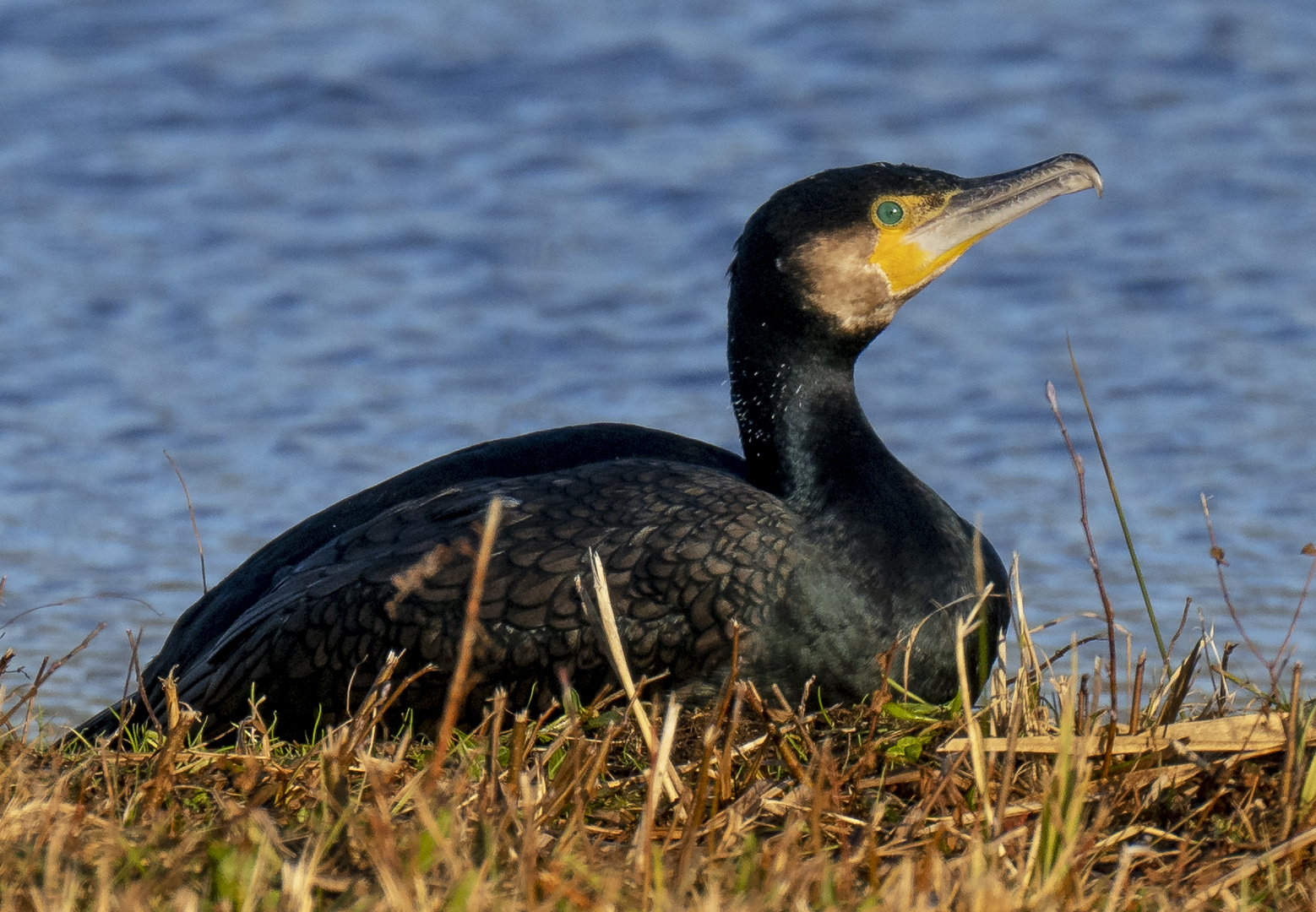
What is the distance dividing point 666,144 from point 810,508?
4537 mm

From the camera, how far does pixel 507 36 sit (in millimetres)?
9164

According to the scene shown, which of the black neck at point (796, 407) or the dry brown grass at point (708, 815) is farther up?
the black neck at point (796, 407)

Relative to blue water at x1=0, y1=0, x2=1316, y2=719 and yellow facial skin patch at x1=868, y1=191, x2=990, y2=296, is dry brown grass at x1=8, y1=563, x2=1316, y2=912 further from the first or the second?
blue water at x1=0, y1=0, x2=1316, y2=719

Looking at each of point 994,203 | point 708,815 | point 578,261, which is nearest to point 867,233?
point 994,203

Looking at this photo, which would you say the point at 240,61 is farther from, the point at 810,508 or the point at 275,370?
the point at 810,508

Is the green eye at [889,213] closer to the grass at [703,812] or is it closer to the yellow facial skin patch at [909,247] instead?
the yellow facial skin patch at [909,247]

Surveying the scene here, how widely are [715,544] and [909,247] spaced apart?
98 centimetres

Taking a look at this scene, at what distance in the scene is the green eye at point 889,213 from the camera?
14.1 feet

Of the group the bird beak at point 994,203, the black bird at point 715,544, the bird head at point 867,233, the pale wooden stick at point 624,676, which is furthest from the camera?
the bird beak at point 994,203

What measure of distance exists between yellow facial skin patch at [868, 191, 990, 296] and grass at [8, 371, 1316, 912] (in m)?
1.11

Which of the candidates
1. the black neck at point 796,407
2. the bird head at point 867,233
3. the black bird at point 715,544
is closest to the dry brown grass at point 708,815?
the black bird at point 715,544

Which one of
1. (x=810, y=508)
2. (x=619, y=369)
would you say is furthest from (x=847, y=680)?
(x=619, y=369)

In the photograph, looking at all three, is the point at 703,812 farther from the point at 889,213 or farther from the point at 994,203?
the point at 994,203

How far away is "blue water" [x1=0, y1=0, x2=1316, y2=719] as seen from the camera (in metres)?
6.04
